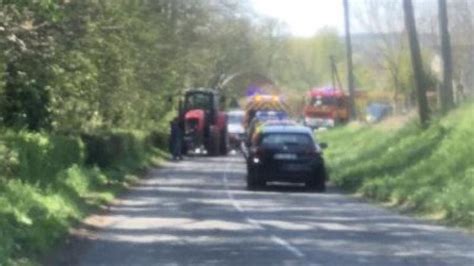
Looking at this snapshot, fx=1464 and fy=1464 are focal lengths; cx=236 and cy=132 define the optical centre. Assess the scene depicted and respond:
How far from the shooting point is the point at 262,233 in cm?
2366

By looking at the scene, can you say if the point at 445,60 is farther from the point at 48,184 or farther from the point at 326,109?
the point at 326,109

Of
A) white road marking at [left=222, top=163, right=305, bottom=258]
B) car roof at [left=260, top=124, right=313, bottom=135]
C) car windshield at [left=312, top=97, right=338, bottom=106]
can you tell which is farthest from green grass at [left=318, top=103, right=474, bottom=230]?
car windshield at [left=312, top=97, right=338, bottom=106]

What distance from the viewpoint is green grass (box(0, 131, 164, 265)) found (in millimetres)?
19391

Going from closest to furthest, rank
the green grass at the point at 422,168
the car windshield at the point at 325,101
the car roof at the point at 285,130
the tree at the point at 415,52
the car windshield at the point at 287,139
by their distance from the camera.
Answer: the green grass at the point at 422,168 < the car windshield at the point at 287,139 < the car roof at the point at 285,130 < the tree at the point at 415,52 < the car windshield at the point at 325,101

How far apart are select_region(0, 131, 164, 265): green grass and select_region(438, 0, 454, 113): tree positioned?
1012 centimetres

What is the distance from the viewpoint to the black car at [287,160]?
120 ft

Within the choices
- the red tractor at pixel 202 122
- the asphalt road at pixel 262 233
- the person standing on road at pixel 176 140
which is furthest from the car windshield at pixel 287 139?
the red tractor at pixel 202 122

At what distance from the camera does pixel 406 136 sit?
150 feet

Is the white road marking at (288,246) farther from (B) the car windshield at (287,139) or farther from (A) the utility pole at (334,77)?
(A) the utility pole at (334,77)

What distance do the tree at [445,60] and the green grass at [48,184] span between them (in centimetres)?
1012

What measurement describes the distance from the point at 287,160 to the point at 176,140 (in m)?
24.3

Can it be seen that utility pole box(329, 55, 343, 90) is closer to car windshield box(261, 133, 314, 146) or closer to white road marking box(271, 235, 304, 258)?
car windshield box(261, 133, 314, 146)

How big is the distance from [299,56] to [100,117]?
88988 mm

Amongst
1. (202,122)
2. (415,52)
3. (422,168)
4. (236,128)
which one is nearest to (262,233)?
(422,168)
